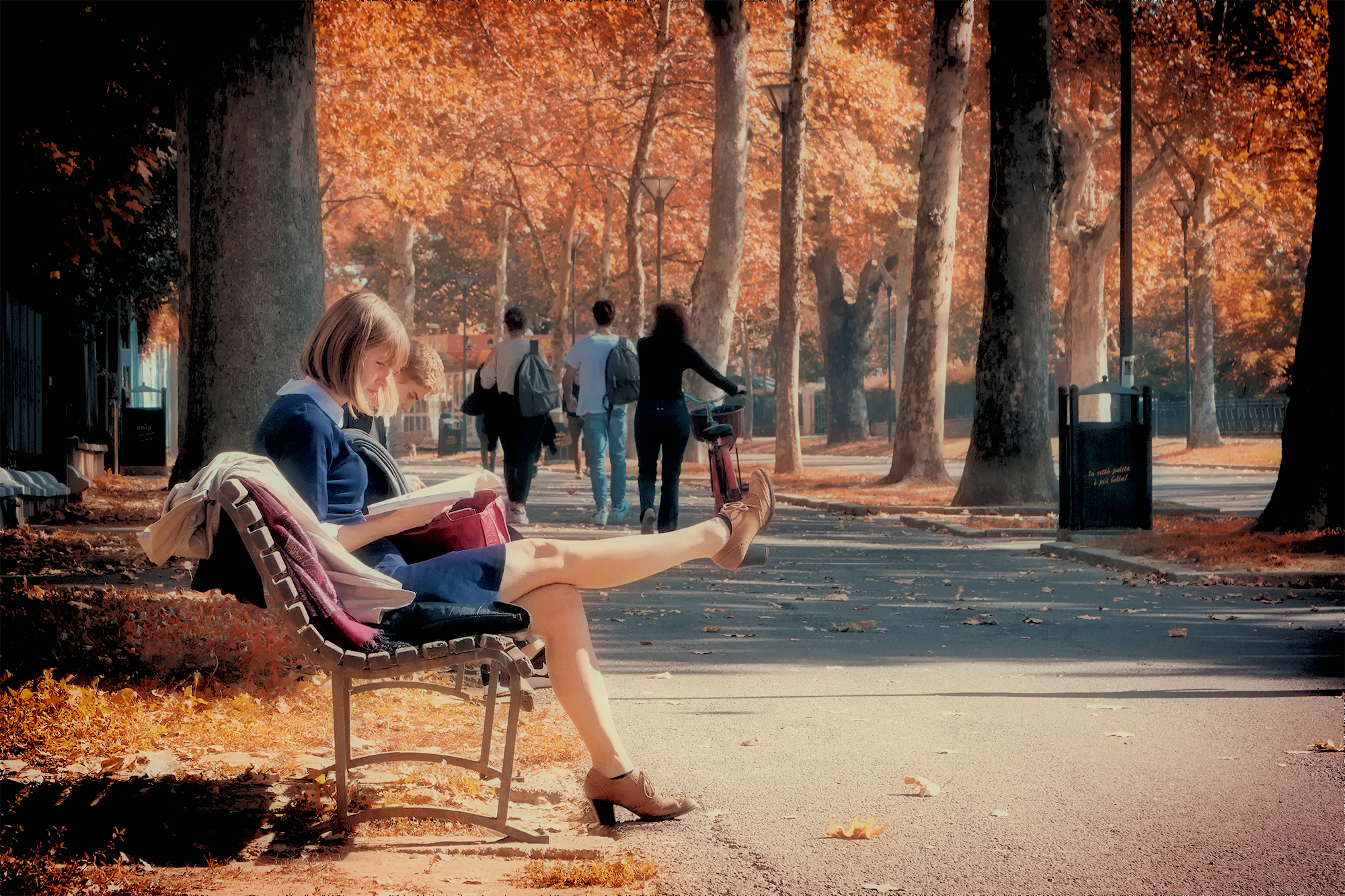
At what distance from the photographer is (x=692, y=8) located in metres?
34.5

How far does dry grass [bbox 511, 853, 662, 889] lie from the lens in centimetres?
369

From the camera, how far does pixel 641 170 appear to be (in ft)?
116

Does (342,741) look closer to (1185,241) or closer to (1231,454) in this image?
(1185,241)

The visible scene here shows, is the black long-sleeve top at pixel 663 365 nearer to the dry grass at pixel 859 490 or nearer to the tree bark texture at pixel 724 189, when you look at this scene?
the dry grass at pixel 859 490

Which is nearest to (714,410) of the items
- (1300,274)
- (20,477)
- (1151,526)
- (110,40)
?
(1151,526)

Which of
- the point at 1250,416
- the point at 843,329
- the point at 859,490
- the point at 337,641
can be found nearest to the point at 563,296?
the point at 843,329

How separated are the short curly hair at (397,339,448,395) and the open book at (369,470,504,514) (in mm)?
709

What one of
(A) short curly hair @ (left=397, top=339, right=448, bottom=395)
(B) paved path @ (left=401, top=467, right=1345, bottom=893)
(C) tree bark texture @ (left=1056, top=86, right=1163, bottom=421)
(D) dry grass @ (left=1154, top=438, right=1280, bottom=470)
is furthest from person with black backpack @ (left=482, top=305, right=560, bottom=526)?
(D) dry grass @ (left=1154, top=438, right=1280, bottom=470)

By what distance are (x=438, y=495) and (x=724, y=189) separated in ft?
74.7

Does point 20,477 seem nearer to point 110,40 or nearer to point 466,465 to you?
point 110,40

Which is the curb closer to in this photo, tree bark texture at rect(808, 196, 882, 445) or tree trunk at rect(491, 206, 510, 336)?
tree bark texture at rect(808, 196, 882, 445)

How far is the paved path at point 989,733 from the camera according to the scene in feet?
12.8

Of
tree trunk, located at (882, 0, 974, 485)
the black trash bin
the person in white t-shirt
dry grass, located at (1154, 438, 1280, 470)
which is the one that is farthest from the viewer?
dry grass, located at (1154, 438, 1280, 470)

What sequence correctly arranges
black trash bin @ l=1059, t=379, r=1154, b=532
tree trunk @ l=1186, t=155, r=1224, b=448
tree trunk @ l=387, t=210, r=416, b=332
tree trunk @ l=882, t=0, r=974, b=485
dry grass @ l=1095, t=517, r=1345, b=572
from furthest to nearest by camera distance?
tree trunk @ l=387, t=210, r=416, b=332 → tree trunk @ l=1186, t=155, r=1224, b=448 → tree trunk @ l=882, t=0, r=974, b=485 → black trash bin @ l=1059, t=379, r=1154, b=532 → dry grass @ l=1095, t=517, r=1345, b=572
